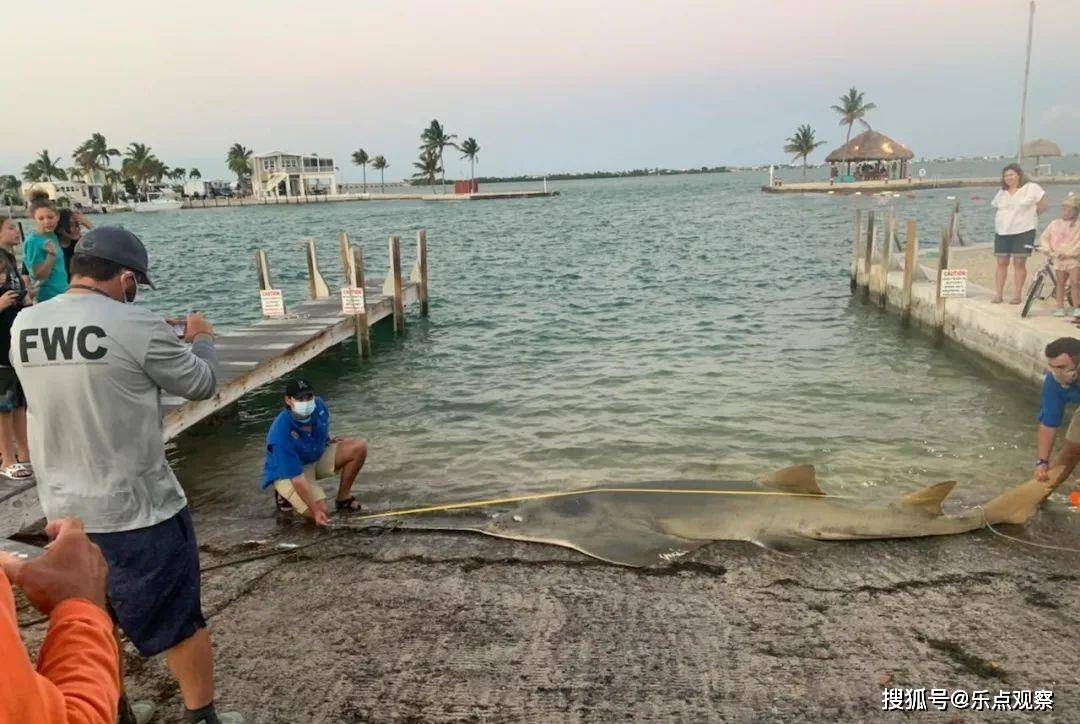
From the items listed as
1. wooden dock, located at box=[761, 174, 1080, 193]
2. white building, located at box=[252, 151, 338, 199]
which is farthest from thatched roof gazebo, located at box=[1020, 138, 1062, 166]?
white building, located at box=[252, 151, 338, 199]

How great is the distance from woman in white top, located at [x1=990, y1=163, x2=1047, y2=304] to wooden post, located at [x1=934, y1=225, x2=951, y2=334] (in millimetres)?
1699

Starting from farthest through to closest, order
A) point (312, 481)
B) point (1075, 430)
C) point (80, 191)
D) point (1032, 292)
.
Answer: point (80, 191) < point (1032, 292) < point (312, 481) < point (1075, 430)

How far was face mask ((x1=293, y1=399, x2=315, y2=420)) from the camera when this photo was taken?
20.2ft

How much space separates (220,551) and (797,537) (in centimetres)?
487

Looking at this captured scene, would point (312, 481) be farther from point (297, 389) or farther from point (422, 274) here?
point (422, 274)

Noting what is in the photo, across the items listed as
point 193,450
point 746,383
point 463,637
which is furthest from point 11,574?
point 746,383

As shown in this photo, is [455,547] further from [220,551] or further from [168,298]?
[168,298]

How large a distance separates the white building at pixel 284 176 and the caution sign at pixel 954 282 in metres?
109

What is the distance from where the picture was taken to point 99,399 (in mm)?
3047

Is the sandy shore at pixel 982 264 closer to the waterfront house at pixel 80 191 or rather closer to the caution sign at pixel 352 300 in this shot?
the caution sign at pixel 352 300

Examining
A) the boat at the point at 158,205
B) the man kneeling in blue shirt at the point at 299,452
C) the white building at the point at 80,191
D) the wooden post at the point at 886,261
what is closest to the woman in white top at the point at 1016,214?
the wooden post at the point at 886,261

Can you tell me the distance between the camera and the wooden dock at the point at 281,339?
5.93m

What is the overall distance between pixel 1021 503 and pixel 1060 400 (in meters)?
0.97

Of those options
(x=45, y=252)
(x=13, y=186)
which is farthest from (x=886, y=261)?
(x=13, y=186)
